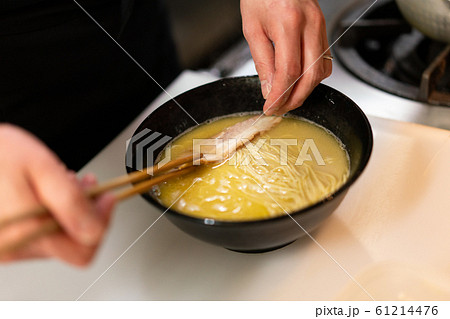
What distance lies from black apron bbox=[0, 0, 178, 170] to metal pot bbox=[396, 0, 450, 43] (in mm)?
749

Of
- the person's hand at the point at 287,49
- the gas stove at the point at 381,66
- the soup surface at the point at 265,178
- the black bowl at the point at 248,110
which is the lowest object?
the gas stove at the point at 381,66

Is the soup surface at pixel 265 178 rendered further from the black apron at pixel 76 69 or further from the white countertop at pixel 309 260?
the black apron at pixel 76 69

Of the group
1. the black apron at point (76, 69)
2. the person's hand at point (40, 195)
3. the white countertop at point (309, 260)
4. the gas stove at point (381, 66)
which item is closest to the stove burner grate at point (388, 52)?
the gas stove at point (381, 66)

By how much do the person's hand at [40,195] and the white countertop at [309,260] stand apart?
1.21 feet

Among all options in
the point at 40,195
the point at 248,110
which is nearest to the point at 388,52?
the point at 248,110

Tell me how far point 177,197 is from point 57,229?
407 mm

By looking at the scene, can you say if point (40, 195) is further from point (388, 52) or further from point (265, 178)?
point (388, 52)

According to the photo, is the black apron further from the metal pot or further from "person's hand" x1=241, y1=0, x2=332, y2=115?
the metal pot

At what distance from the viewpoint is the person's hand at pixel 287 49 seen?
94 centimetres

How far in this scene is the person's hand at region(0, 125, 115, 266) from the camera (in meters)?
0.52

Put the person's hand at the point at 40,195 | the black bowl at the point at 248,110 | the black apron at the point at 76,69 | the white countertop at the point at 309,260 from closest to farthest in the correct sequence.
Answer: the person's hand at the point at 40,195 → the black bowl at the point at 248,110 → the white countertop at the point at 309,260 → the black apron at the point at 76,69

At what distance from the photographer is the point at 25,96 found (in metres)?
1.16

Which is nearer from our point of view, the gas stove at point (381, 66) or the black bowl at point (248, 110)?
the black bowl at point (248, 110)
